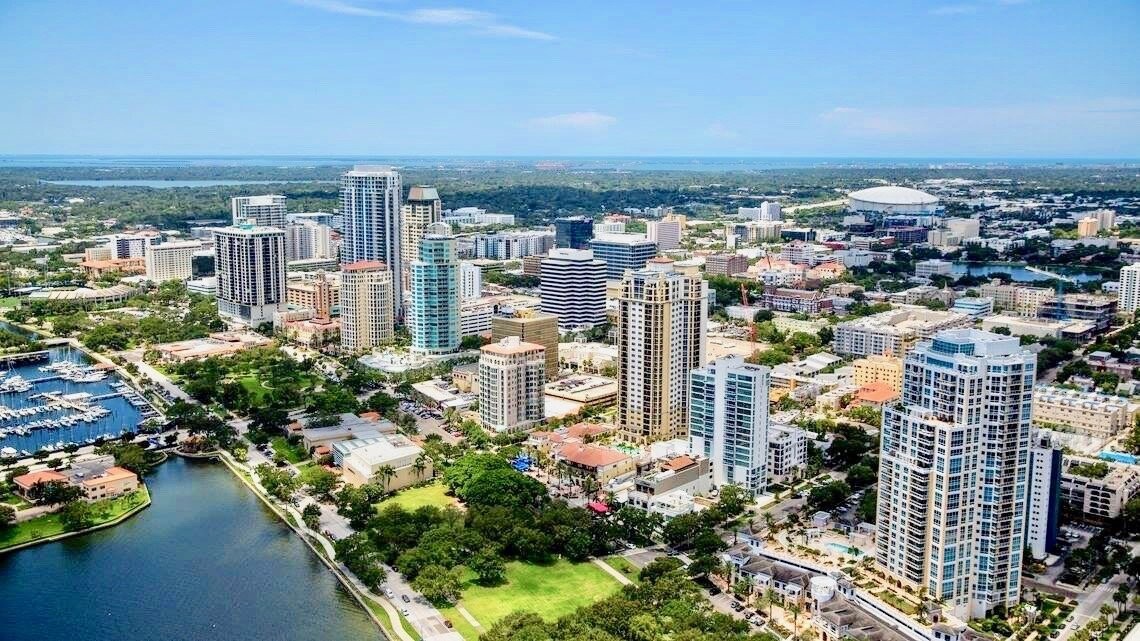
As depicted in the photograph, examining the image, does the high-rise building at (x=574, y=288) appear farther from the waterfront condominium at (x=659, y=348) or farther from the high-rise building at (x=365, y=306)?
→ the waterfront condominium at (x=659, y=348)

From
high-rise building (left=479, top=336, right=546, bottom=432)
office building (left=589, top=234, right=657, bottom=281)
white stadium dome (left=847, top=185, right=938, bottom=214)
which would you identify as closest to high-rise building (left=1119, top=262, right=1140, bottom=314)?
office building (left=589, top=234, right=657, bottom=281)

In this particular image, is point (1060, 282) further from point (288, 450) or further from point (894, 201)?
point (288, 450)

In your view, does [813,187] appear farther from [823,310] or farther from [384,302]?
[384,302]

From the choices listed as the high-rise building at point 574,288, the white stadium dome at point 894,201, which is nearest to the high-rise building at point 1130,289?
the high-rise building at point 574,288

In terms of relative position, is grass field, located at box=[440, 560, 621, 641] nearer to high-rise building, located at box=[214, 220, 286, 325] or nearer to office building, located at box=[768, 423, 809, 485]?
office building, located at box=[768, 423, 809, 485]

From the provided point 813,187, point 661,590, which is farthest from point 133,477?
point 813,187

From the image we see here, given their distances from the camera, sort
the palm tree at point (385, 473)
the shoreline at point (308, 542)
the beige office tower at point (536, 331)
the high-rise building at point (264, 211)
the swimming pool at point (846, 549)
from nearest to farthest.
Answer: the shoreline at point (308, 542) → the swimming pool at point (846, 549) → the palm tree at point (385, 473) → the beige office tower at point (536, 331) → the high-rise building at point (264, 211)
